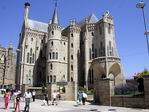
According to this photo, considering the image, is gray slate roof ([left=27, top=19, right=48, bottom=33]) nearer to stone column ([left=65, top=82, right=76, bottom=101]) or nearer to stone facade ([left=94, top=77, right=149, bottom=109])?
stone column ([left=65, top=82, right=76, bottom=101])

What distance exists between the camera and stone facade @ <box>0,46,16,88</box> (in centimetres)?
7488

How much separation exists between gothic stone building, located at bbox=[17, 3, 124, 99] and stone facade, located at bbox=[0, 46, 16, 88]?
1748 cm

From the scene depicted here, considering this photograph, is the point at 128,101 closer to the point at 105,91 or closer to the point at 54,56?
the point at 105,91

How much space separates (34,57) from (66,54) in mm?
8646

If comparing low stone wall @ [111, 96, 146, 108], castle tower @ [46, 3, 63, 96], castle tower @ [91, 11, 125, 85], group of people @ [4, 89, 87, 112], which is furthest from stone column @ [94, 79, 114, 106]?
castle tower @ [46, 3, 63, 96]

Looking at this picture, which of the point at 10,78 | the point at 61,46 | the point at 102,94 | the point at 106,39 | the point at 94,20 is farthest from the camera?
the point at 10,78

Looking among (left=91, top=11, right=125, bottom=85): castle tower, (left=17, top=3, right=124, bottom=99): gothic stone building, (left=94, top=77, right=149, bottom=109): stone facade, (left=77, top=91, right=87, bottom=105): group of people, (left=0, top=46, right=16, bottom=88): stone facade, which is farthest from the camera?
(left=0, top=46, right=16, bottom=88): stone facade

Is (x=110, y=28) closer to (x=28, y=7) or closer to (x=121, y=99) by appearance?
(x=28, y=7)

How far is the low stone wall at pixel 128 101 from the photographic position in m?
18.6

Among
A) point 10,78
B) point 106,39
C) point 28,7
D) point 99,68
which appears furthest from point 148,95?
point 10,78

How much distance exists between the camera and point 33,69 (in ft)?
194

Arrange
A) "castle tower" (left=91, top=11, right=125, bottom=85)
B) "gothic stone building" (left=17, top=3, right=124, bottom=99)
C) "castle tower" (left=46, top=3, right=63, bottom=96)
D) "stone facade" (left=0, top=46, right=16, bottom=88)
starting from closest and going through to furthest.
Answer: "castle tower" (left=91, top=11, right=125, bottom=85) < "castle tower" (left=46, top=3, right=63, bottom=96) < "gothic stone building" (left=17, top=3, right=124, bottom=99) < "stone facade" (left=0, top=46, right=16, bottom=88)

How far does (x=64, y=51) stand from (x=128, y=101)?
3982 cm

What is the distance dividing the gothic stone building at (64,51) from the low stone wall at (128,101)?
30.7 meters
